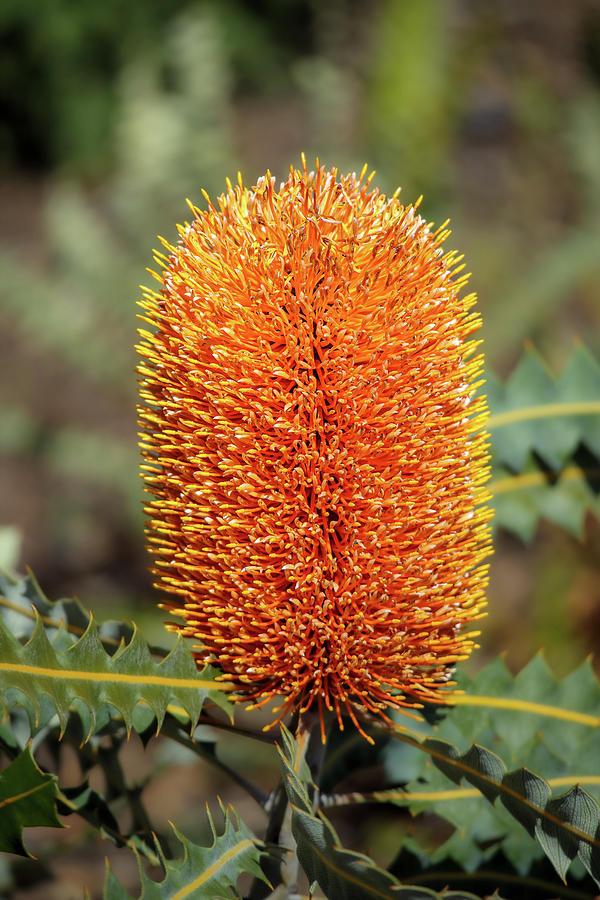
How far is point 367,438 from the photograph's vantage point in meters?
1.06

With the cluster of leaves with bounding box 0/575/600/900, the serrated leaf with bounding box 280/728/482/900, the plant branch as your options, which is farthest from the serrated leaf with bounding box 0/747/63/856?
the serrated leaf with bounding box 280/728/482/900

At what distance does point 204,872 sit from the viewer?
1.08 m

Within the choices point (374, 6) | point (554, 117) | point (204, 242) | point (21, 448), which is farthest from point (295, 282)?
point (374, 6)

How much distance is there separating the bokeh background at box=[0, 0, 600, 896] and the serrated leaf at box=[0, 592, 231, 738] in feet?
2.38

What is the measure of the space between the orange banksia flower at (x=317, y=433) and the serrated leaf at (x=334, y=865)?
0.16 m

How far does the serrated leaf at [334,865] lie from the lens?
97 centimetres

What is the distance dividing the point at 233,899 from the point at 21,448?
14.1 feet

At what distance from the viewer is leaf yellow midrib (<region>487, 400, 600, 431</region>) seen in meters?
1.67

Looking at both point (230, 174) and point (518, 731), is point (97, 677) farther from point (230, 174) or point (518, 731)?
point (230, 174)

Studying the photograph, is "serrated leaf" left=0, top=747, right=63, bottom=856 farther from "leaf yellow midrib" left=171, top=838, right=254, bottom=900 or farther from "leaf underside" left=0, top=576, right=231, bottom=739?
"leaf yellow midrib" left=171, top=838, right=254, bottom=900

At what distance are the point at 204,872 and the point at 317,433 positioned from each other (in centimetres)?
60

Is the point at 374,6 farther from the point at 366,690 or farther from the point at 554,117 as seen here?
the point at 366,690

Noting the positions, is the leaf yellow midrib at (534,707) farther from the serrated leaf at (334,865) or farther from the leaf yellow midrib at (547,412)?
the leaf yellow midrib at (547,412)

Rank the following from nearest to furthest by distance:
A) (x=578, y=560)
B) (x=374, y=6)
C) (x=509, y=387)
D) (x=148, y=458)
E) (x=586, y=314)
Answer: (x=148, y=458) → (x=509, y=387) → (x=578, y=560) → (x=586, y=314) → (x=374, y=6)
